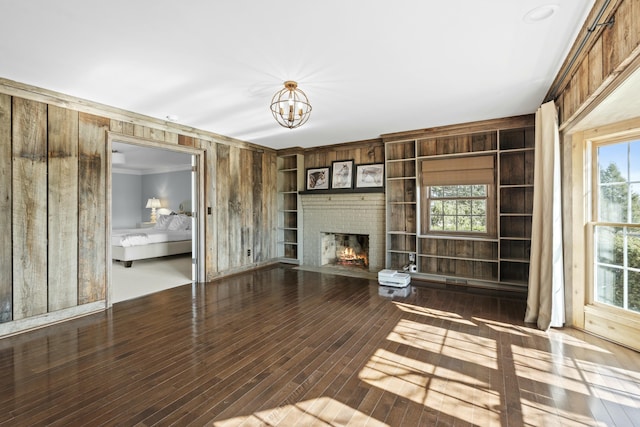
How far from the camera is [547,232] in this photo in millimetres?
3088

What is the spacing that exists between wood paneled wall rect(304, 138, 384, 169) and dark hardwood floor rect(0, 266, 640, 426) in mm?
2998

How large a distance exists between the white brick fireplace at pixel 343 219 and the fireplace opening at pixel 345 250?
0.22m

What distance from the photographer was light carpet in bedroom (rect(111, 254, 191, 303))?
4.38 metres

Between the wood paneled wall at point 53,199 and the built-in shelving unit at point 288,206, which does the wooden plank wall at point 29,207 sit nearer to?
the wood paneled wall at point 53,199

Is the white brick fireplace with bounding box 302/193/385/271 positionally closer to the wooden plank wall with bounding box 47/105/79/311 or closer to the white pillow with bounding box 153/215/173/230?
the wooden plank wall with bounding box 47/105/79/311

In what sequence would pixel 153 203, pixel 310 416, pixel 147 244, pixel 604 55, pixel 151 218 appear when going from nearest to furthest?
pixel 310 416
pixel 604 55
pixel 147 244
pixel 153 203
pixel 151 218

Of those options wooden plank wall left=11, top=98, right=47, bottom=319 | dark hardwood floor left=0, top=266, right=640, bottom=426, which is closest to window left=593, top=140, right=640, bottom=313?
dark hardwood floor left=0, top=266, right=640, bottom=426

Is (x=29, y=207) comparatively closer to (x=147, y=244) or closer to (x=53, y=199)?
(x=53, y=199)

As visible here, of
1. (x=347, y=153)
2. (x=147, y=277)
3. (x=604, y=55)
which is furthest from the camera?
(x=347, y=153)

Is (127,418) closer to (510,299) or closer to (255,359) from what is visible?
(255,359)

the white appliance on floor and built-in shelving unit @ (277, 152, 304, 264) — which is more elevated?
built-in shelving unit @ (277, 152, 304, 264)

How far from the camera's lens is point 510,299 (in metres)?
3.99

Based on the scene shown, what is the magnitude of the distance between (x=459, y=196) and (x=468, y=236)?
645mm

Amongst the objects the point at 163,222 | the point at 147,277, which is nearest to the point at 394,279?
the point at 147,277
